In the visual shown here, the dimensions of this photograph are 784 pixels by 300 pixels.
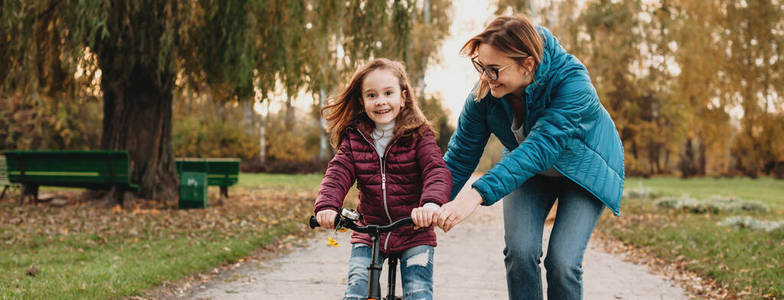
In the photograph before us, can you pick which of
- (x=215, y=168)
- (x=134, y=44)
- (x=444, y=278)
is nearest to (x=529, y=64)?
(x=444, y=278)

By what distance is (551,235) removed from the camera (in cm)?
292

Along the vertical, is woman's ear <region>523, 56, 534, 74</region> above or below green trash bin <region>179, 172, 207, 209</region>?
above

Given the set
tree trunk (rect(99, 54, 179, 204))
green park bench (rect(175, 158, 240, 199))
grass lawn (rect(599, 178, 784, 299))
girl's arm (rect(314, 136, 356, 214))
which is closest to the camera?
girl's arm (rect(314, 136, 356, 214))

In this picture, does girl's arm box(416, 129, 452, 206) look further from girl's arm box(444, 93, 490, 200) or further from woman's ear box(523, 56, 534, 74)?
woman's ear box(523, 56, 534, 74)

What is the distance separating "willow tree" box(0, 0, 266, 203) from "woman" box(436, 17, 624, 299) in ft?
19.8

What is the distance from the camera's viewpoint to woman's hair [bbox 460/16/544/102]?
8.61ft

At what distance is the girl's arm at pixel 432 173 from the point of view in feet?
8.66

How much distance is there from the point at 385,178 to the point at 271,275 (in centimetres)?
309

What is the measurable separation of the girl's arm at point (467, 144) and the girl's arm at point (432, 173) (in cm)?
18

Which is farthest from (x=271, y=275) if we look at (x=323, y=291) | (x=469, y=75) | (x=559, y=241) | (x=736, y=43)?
(x=736, y=43)

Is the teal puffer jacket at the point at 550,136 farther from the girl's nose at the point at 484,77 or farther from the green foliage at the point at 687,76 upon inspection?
the green foliage at the point at 687,76

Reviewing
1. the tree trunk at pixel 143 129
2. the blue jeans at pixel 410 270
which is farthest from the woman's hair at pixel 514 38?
the tree trunk at pixel 143 129

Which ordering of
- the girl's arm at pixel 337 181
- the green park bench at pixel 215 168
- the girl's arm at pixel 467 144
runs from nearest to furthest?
the girl's arm at pixel 337 181 < the girl's arm at pixel 467 144 < the green park bench at pixel 215 168

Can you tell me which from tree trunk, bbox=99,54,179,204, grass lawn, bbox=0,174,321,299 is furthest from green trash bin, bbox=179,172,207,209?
tree trunk, bbox=99,54,179,204
